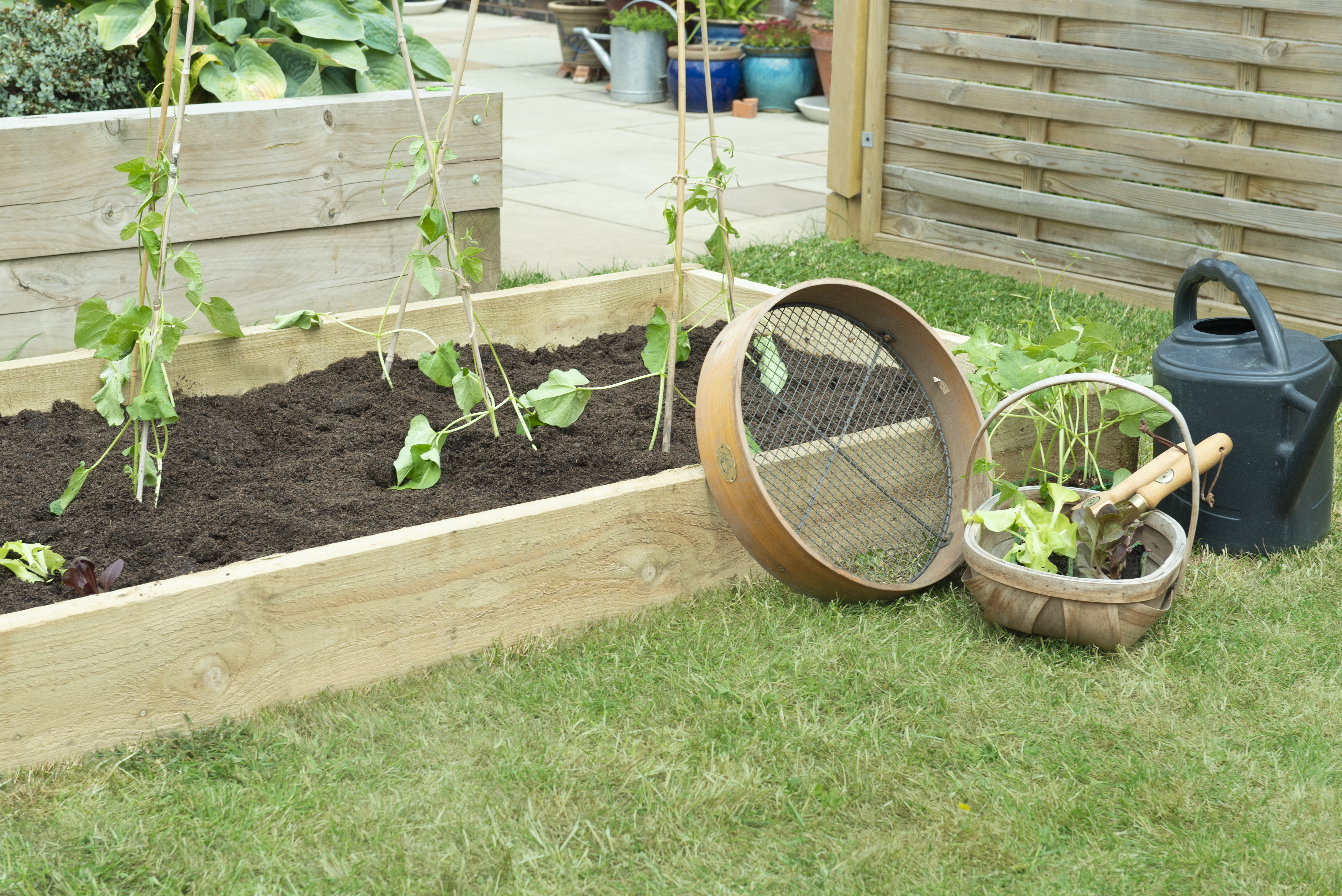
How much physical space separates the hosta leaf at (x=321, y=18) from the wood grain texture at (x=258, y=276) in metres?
0.57

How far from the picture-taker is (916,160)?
16.1ft

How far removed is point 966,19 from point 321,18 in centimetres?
234

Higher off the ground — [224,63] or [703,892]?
[224,63]

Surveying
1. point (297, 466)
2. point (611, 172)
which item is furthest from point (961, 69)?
point (297, 466)

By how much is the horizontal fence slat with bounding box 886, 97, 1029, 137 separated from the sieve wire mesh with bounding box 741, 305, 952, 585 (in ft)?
6.34

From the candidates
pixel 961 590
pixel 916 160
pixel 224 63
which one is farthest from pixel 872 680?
pixel 916 160

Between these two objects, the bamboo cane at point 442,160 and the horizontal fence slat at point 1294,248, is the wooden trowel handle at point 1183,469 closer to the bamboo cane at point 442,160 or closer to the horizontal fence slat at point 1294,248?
the bamboo cane at point 442,160

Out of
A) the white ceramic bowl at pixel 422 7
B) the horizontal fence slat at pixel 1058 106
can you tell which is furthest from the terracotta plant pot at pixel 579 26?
the horizontal fence slat at pixel 1058 106

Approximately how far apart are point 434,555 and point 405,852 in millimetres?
529

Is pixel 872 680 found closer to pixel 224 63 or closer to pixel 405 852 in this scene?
pixel 405 852

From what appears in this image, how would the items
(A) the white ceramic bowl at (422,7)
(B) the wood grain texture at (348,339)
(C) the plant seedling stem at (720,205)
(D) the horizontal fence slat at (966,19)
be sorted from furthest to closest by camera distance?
(A) the white ceramic bowl at (422,7)
(D) the horizontal fence slat at (966,19)
(B) the wood grain texture at (348,339)
(C) the plant seedling stem at (720,205)

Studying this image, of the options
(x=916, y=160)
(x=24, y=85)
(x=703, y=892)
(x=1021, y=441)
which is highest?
(x=24, y=85)

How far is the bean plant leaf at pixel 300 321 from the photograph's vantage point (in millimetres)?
2883

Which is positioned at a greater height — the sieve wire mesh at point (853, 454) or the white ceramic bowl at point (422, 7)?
the white ceramic bowl at point (422, 7)
